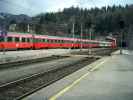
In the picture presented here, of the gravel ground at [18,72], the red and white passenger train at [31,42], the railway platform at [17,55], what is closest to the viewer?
the gravel ground at [18,72]

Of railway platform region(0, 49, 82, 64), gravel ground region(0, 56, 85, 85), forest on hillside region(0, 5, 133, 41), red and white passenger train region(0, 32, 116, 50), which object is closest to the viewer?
gravel ground region(0, 56, 85, 85)

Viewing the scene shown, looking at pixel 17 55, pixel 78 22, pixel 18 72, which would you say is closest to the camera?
pixel 18 72

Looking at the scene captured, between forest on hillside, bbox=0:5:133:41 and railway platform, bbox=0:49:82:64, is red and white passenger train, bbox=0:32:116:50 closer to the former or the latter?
railway platform, bbox=0:49:82:64

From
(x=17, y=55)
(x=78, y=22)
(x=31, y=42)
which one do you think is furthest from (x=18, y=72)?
(x=78, y=22)

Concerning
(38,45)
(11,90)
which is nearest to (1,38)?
(38,45)

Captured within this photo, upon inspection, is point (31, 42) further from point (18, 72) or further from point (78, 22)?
point (78, 22)

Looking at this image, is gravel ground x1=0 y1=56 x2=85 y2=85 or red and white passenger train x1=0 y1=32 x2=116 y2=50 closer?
gravel ground x1=0 y1=56 x2=85 y2=85

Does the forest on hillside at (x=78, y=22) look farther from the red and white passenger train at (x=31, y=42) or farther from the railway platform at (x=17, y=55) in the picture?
the railway platform at (x=17, y=55)

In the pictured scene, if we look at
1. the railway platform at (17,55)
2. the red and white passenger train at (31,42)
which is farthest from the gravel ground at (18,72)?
the red and white passenger train at (31,42)

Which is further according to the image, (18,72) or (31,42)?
(31,42)

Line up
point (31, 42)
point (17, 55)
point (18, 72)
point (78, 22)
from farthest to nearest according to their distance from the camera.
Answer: point (78, 22)
point (31, 42)
point (17, 55)
point (18, 72)

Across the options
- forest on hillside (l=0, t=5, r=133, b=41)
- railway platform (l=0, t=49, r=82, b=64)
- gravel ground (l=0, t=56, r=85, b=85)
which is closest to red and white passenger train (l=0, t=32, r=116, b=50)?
railway platform (l=0, t=49, r=82, b=64)

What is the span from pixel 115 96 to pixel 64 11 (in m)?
126

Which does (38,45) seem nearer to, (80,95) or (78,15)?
(80,95)
